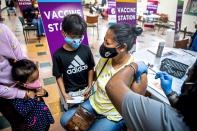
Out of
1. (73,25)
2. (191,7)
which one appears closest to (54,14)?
(73,25)

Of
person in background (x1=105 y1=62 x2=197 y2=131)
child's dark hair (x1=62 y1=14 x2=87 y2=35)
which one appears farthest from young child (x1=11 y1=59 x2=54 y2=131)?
person in background (x1=105 y1=62 x2=197 y2=131)

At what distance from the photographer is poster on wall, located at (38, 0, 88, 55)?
1.81 metres

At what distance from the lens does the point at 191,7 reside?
27.3 ft

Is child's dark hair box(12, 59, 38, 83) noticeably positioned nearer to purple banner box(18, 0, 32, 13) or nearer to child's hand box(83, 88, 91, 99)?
child's hand box(83, 88, 91, 99)

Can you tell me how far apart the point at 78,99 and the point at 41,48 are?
151 inches

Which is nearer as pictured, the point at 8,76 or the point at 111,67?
the point at 8,76

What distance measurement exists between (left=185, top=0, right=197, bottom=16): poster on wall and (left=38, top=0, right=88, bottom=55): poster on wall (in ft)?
26.3

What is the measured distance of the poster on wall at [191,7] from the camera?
820 centimetres

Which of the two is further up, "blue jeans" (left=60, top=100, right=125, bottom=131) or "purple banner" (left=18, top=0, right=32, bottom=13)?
"purple banner" (left=18, top=0, right=32, bottom=13)

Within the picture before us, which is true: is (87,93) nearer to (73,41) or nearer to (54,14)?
(73,41)

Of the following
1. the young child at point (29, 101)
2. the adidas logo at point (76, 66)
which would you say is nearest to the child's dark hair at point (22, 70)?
the young child at point (29, 101)

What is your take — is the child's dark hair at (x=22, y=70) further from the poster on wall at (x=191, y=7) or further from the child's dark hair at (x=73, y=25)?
the poster on wall at (x=191, y=7)

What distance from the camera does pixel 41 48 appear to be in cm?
511

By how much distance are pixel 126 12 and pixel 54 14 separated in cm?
121
